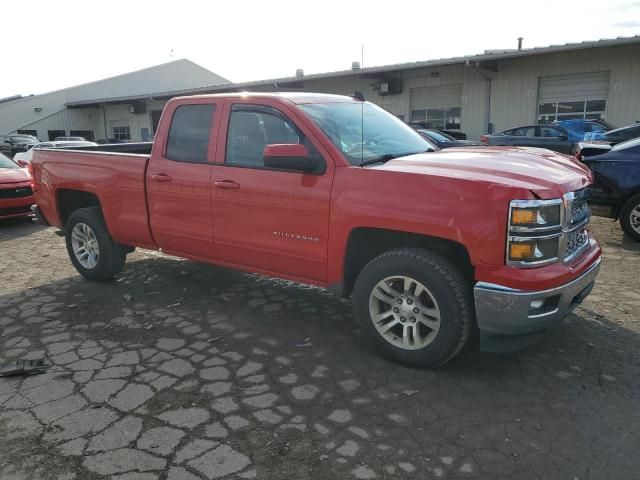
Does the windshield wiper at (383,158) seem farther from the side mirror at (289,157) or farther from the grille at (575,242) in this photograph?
the grille at (575,242)

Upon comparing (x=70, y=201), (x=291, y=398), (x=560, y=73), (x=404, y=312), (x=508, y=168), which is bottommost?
(x=291, y=398)

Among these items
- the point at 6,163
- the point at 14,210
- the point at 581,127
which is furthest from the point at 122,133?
the point at 581,127

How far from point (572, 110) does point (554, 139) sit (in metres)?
4.54

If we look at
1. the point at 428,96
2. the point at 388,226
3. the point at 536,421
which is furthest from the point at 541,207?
the point at 428,96

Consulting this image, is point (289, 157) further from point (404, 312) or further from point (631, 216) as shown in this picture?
point (631, 216)

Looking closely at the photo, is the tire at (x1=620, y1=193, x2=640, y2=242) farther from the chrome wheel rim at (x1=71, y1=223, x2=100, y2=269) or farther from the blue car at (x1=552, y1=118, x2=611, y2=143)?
the blue car at (x1=552, y1=118, x2=611, y2=143)

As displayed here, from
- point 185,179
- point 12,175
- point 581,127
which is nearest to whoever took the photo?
point 185,179

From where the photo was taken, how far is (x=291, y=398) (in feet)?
10.7

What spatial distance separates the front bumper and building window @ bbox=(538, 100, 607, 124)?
17498mm

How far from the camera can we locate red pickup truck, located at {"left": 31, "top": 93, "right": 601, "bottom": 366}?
10.3ft

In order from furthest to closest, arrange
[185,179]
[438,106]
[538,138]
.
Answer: [438,106]
[538,138]
[185,179]

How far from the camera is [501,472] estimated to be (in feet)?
8.43

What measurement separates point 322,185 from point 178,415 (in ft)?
5.97

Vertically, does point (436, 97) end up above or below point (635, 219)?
above
